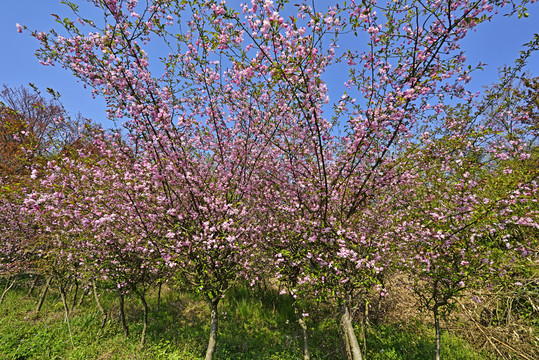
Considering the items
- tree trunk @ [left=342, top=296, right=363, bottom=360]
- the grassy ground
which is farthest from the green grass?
tree trunk @ [left=342, top=296, right=363, bottom=360]

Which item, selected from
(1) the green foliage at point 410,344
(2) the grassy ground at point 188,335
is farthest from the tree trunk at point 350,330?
(1) the green foliage at point 410,344

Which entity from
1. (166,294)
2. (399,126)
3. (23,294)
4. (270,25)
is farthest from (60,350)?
(399,126)

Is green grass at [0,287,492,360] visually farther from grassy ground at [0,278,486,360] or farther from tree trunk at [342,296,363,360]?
tree trunk at [342,296,363,360]

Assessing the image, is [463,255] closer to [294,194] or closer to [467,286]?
[467,286]

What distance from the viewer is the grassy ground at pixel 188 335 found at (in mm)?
6770

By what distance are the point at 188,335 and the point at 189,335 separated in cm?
3

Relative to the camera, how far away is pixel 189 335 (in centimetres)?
→ 794

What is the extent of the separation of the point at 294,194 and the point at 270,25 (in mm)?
3602

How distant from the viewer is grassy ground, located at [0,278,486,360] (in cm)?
677

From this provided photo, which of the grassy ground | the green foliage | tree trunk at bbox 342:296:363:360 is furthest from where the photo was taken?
the green foliage

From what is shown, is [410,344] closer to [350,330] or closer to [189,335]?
[350,330]

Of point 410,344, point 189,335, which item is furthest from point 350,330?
point 189,335

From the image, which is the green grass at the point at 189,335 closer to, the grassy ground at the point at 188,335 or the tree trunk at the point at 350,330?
the grassy ground at the point at 188,335

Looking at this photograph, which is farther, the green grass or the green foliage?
the green foliage
